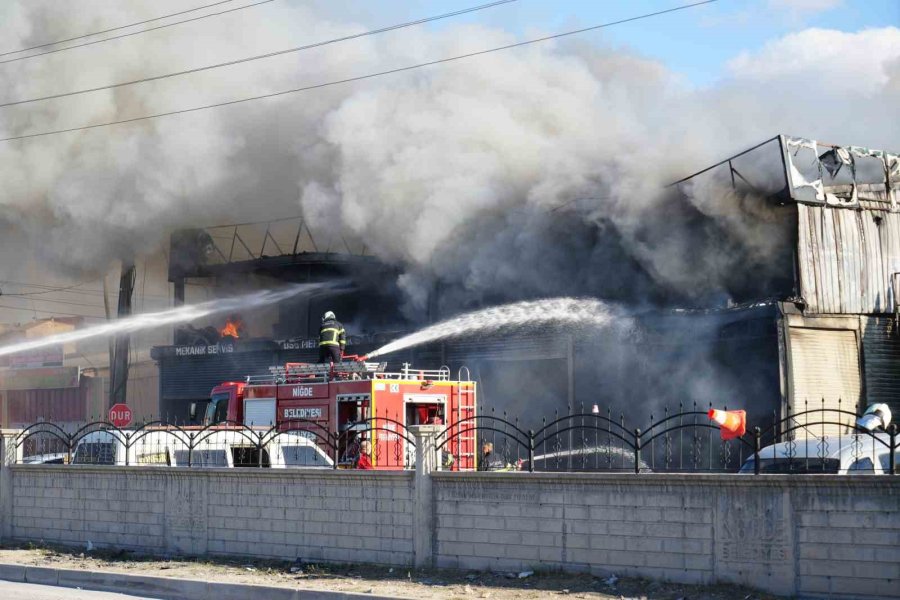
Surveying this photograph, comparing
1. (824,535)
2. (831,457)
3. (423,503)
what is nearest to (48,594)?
(423,503)

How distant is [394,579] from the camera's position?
1049 cm

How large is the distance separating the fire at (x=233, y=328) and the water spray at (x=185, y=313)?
1.75 feet

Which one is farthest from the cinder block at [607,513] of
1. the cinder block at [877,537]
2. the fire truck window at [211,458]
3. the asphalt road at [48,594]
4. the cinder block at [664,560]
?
the fire truck window at [211,458]

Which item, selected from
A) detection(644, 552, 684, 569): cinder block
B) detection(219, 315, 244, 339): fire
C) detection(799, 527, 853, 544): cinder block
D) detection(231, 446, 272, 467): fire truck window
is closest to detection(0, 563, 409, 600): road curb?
detection(644, 552, 684, 569): cinder block

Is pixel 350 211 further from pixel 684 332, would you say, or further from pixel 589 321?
pixel 684 332

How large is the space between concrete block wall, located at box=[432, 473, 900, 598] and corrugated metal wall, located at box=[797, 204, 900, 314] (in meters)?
10.9

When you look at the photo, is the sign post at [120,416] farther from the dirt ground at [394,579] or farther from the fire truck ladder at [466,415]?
the dirt ground at [394,579]

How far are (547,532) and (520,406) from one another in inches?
515

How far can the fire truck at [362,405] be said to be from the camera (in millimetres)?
15062

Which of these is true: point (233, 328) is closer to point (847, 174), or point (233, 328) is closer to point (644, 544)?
point (847, 174)

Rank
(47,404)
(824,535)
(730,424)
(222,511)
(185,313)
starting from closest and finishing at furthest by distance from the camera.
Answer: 1. (824,535)
2. (730,424)
3. (222,511)
4. (185,313)
5. (47,404)

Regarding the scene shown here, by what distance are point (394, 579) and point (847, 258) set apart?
1295 cm

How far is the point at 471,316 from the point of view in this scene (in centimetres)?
2492

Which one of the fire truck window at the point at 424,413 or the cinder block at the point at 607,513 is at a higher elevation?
the fire truck window at the point at 424,413
